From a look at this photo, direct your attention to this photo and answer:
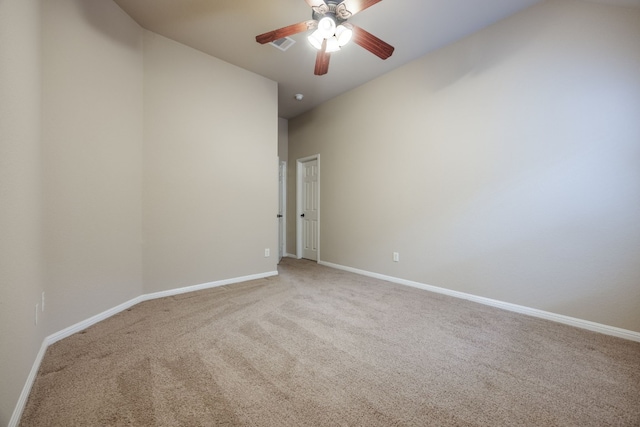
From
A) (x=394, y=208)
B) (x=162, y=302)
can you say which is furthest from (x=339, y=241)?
(x=162, y=302)

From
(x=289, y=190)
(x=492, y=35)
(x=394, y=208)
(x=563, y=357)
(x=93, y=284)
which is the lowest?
(x=563, y=357)

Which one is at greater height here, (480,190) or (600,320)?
(480,190)

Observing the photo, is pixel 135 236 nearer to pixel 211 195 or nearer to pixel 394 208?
pixel 211 195

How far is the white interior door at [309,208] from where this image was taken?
498 cm

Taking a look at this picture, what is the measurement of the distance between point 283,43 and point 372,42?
1233mm

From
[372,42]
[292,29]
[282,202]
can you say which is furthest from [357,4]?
[282,202]

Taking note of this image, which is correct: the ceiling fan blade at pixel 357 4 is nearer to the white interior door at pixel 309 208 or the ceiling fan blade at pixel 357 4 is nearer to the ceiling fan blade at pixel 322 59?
the ceiling fan blade at pixel 322 59

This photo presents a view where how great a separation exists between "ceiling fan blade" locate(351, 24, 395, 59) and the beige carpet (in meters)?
2.47

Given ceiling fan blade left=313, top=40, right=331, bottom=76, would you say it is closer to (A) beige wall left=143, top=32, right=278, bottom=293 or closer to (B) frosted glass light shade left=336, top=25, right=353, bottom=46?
(B) frosted glass light shade left=336, top=25, right=353, bottom=46

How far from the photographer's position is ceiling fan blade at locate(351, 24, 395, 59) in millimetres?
2199

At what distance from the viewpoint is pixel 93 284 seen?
2.28 m

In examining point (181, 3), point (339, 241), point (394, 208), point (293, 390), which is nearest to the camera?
point (293, 390)

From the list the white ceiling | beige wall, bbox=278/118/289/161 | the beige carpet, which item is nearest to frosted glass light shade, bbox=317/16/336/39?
the white ceiling

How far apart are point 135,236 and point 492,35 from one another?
4.33 metres
